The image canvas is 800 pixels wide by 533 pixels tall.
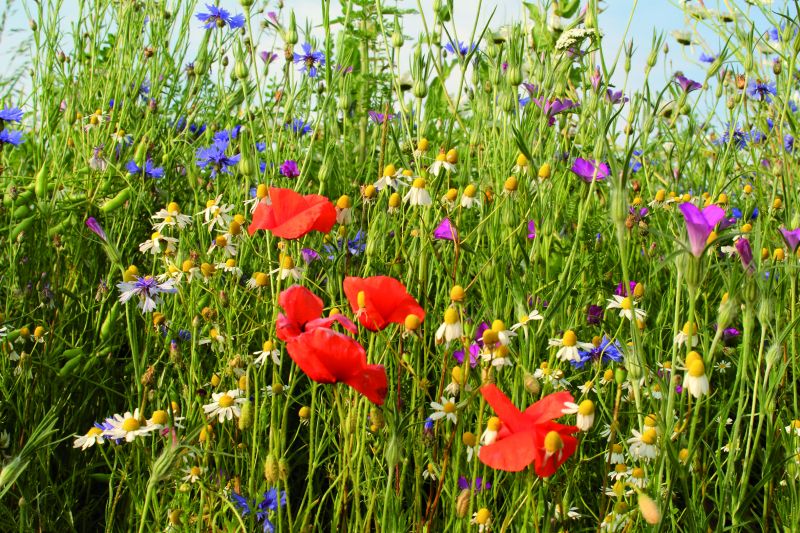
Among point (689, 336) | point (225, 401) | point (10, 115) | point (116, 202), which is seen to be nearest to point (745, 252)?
point (689, 336)

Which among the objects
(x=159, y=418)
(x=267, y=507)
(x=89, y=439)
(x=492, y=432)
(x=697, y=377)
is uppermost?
(x=697, y=377)

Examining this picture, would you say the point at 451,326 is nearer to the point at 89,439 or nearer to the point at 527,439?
the point at 527,439

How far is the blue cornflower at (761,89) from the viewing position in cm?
241

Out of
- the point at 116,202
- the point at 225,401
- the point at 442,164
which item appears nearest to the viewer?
the point at 225,401

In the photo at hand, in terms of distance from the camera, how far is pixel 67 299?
73.4 inches

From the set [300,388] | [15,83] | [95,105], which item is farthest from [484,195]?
[15,83]

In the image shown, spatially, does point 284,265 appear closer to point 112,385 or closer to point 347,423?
point 347,423

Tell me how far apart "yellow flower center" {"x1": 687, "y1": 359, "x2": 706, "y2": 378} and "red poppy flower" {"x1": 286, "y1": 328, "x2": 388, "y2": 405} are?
0.33m

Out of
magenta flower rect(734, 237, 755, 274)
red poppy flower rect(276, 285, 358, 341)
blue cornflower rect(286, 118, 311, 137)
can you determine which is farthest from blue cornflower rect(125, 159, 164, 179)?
magenta flower rect(734, 237, 755, 274)

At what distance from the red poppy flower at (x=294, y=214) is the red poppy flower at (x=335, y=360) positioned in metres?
0.28

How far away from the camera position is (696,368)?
33.8 inches

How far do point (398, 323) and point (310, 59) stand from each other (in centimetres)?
99

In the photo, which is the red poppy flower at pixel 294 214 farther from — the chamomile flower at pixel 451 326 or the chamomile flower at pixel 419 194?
the chamomile flower at pixel 451 326

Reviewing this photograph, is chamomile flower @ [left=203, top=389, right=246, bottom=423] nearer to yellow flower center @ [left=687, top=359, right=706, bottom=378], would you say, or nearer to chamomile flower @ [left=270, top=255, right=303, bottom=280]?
chamomile flower @ [left=270, top=255, right=303, bottom=280]
